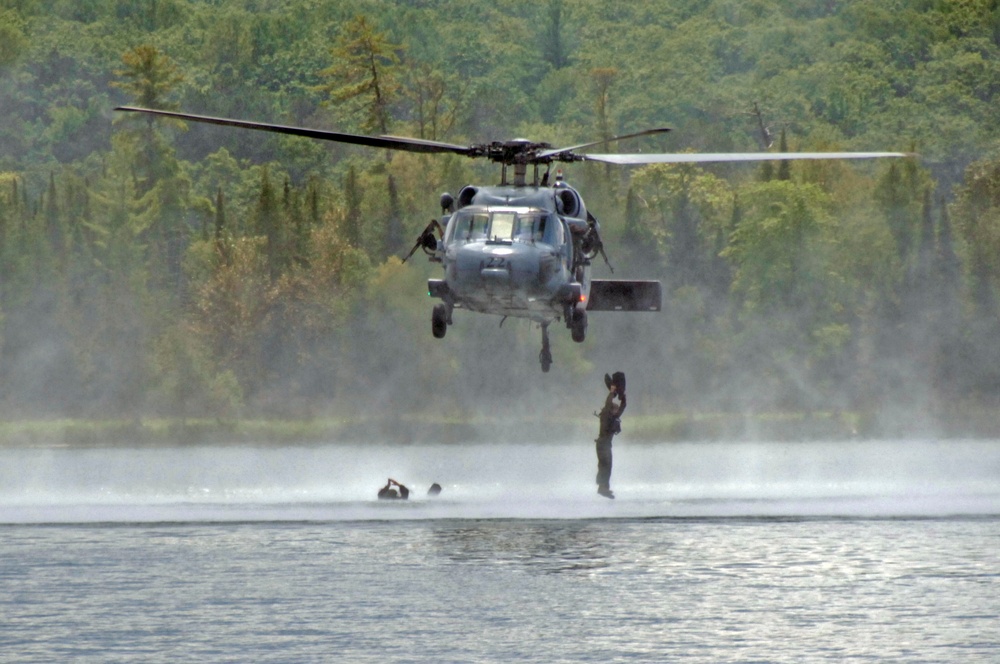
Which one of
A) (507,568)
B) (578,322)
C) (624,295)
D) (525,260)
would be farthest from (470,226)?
(507,568)

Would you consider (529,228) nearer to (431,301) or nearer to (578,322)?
(578,322)

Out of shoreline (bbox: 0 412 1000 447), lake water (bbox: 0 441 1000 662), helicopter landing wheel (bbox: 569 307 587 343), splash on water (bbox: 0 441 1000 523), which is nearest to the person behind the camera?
lake water (bbox: 0 441 1000 662)

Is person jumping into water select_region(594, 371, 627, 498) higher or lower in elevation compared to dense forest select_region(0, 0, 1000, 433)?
lower

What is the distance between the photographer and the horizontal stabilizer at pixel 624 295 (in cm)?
3114

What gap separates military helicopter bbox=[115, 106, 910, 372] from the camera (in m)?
29.6

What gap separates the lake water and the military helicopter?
4.46 metres

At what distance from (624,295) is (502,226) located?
2.65 metres

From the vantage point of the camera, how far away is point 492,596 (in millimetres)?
30781

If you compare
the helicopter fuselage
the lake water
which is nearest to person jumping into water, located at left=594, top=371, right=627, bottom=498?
the lake water

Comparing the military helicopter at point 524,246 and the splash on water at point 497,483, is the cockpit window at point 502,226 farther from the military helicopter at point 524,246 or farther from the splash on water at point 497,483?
the splash on water at point 497,483

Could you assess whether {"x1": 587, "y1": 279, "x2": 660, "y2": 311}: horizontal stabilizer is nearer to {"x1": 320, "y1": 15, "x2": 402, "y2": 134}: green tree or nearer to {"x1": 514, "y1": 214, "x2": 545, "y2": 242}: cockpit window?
{"x1": 514, "y1": 214, "x2": 545, "y2": 242}: cockpit window

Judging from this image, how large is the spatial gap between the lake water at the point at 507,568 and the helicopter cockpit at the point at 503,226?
592cm

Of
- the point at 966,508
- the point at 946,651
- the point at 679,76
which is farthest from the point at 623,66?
the point at 946,651

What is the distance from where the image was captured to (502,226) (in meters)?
30.5
